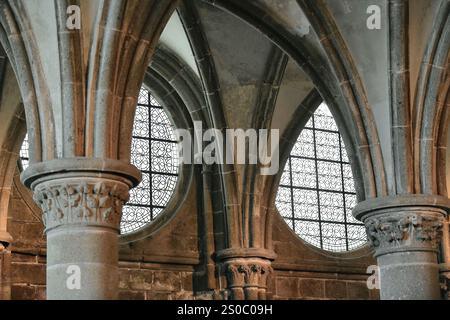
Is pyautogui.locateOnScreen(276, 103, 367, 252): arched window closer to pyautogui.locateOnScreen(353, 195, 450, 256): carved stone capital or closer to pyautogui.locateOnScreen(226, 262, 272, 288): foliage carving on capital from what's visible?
pyautogui.locateOnScreen(226, 262, 272, 288): foliage carving on capital

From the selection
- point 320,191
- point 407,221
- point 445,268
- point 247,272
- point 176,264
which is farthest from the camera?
point 320,191

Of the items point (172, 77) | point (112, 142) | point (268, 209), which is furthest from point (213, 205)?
point (112, 142)

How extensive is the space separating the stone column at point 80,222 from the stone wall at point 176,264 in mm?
5234

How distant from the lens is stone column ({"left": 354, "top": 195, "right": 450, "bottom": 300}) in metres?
12.6

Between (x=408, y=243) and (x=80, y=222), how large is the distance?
4.22 m

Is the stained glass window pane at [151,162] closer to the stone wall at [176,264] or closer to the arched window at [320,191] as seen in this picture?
the stone wall at [176,264]

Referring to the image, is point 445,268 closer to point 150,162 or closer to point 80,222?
point 150,162

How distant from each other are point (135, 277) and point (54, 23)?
6536 mm

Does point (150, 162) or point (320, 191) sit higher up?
point (150, 162)

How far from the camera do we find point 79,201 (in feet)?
35.2

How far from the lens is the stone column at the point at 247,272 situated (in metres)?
16.5

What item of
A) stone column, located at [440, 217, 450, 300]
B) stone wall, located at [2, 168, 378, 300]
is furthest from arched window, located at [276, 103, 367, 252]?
stone column, located at [440, 217, 450, 300]

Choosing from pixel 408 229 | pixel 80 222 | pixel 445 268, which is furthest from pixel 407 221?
pixel 445 268
